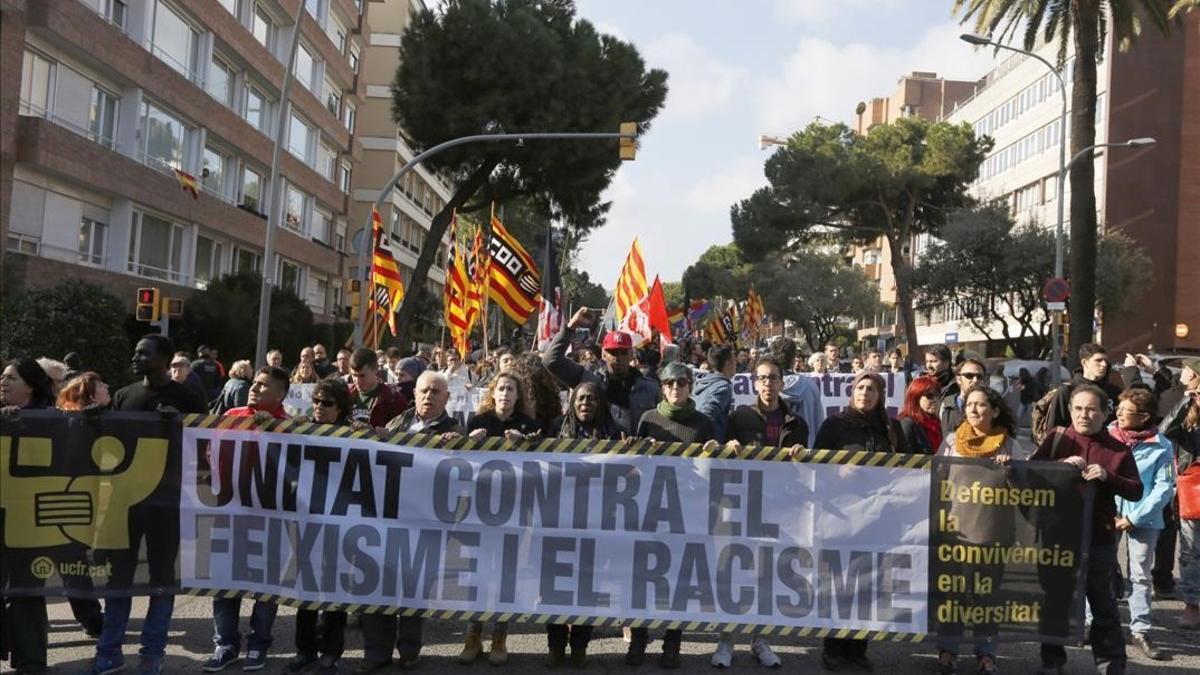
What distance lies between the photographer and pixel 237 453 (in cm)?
629

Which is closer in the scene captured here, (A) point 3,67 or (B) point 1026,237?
(A) point 3,67

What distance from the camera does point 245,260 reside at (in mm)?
37094

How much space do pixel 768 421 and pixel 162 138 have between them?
25.6 m

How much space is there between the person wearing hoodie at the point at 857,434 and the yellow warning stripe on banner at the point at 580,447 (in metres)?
0.22

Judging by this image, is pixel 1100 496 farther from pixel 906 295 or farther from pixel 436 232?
pixel 906 295

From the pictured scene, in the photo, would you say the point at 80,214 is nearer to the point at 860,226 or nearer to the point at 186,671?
the point at 186,671

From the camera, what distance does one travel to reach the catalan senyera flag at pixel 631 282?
618 inches

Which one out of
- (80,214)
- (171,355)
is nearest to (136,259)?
(80,214)

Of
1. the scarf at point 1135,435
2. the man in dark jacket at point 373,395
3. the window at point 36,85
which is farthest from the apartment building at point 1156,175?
the man in dark jacket at point 373,395

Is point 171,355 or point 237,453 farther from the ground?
point 171,355

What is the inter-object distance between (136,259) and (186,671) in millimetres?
24082

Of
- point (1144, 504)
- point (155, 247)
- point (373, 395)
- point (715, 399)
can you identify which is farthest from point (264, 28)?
point (1144, 504)

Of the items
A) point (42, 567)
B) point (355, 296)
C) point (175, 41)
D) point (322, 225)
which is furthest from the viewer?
point (322, 225)

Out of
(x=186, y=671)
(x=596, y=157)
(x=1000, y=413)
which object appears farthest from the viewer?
(x=596, y=157)
